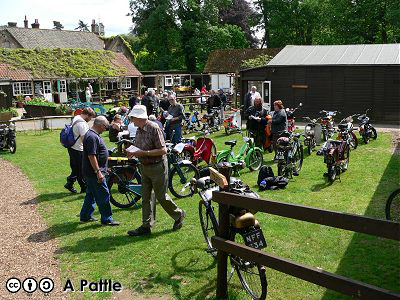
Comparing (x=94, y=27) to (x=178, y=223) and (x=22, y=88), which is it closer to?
(x=22, y=88)

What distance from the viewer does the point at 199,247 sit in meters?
6.68

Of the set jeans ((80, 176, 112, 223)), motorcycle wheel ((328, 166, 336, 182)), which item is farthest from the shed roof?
jeans ((80, 176, 112, 223))

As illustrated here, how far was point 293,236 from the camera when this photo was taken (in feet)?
23.0

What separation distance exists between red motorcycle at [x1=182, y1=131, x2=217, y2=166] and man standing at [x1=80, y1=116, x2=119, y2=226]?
3.99 meters

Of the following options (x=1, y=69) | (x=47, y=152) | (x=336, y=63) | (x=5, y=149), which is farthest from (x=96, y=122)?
(x=1, y=69)

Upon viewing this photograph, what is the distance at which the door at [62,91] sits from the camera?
41.0 metres

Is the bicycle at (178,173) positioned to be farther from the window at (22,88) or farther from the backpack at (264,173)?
the window at (22,88)

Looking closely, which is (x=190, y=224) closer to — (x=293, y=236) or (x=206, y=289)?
(x=293, y=236)

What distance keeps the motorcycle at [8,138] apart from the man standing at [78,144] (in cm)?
703

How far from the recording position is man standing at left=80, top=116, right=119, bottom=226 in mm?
7488

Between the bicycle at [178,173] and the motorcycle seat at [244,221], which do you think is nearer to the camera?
the motorcycle seat at [244,221]

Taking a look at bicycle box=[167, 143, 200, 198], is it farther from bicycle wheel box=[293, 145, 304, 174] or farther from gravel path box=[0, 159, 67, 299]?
bicycle wheel box=[293, 145, 304, 174]

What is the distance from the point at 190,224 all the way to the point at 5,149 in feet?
39.3

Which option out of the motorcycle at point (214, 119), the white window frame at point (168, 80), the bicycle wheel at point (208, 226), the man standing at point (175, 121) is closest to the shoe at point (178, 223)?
the bicycle wheel at point (208, 226)
